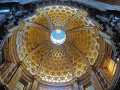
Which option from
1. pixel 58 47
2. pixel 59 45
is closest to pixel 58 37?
pixel 59 45

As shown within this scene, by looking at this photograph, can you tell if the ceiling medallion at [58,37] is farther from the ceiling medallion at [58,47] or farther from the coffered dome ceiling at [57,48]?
the coffered dome ceiling at [57,48]

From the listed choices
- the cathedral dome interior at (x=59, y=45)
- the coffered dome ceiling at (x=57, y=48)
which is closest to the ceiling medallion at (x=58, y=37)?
the cathedral dome interior at (x=59, y=45)

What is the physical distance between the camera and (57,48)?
24.9m

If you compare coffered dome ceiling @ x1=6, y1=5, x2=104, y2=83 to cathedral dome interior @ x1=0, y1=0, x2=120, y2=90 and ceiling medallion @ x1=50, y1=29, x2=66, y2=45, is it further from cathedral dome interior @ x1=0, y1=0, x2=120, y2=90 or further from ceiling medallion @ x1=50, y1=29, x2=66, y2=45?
ceiling medallion @ x1=50, y1=29, x2=66, y2=45

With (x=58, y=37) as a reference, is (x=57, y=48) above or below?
below

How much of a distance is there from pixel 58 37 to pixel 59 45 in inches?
22.9

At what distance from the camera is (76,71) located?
2241cm

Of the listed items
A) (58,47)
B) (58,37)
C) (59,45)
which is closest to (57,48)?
(58,47)

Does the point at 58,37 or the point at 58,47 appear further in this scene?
the point at 58,47

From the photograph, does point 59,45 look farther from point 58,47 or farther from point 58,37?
point 58,37

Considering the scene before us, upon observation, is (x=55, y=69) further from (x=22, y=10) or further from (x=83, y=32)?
(x=22, y=10)

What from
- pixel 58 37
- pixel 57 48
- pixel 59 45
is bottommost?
pixel 57 48

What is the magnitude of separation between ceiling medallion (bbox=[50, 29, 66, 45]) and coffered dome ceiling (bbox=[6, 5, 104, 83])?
16 centimetres

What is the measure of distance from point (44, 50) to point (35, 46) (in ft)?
3.14
